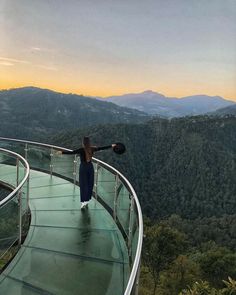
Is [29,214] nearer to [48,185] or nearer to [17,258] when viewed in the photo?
[17,258]

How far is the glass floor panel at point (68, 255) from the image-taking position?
371cm

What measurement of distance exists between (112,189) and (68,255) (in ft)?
5.93

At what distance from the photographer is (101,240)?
4.95m

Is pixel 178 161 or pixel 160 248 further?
pixel 178 161

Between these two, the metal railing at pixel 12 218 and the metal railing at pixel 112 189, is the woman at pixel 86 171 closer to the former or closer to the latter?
the metal railing at pixel 112 189

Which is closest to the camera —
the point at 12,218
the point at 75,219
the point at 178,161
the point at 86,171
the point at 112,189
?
the point at 12,218

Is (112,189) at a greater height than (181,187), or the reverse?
(112,189)

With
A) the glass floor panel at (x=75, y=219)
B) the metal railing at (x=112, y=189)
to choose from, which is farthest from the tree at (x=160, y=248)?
the glass floor panel at (x=75, y=219)

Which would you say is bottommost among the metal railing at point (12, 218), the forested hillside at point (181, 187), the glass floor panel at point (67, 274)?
the forested hillside at point (181, 187)

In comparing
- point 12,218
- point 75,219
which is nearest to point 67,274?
point 12,218

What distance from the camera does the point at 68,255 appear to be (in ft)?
14.8

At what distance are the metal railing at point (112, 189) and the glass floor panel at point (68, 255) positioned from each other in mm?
172

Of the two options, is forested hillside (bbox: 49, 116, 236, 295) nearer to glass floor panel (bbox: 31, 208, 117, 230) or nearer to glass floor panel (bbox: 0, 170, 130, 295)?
glass floor panel (bbox: 31, 208, 117, 230)

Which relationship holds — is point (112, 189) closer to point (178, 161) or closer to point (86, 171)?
point (86, 171)
